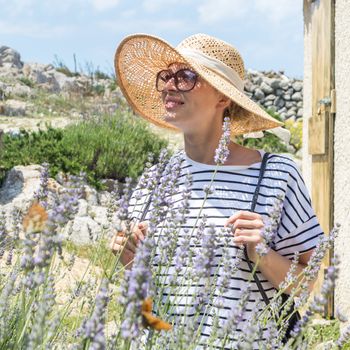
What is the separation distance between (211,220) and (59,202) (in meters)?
0.96

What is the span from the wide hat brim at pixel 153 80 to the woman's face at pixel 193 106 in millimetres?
54

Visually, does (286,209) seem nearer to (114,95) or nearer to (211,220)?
(211,220)

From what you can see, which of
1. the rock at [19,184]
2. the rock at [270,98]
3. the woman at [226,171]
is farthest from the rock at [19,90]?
the woman at [226,171]

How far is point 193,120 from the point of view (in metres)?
2.49

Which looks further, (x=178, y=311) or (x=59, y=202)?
(x=178, y=311)

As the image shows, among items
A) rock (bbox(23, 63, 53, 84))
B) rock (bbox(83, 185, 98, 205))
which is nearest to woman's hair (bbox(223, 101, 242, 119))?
rock (bbox(83, 185, 98, 205))

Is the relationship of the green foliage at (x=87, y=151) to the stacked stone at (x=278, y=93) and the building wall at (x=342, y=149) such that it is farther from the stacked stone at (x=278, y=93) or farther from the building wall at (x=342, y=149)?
the stacked stone at (x=278, y=93)

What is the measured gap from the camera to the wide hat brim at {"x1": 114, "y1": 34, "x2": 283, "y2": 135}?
2.62 m

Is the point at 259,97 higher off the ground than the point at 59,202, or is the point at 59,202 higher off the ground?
the point at 259,97

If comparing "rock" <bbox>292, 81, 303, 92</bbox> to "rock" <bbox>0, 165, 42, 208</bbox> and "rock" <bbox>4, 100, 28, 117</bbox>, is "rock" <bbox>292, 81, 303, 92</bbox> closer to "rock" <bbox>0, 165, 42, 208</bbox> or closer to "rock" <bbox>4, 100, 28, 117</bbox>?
"rock" <bbox>4, 100, 28, 117</bbox>

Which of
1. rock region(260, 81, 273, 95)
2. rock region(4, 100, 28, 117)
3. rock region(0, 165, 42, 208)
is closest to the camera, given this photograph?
rock region(0, 165, 42, 208)

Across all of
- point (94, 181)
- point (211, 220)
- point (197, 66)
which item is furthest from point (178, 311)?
point (94, 181)

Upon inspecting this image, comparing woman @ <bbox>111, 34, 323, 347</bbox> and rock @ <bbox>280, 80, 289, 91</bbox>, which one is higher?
rock @ <bbox>280, 80, 289, 91</bbox>

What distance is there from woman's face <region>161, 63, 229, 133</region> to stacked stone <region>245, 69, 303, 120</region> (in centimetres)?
1513
